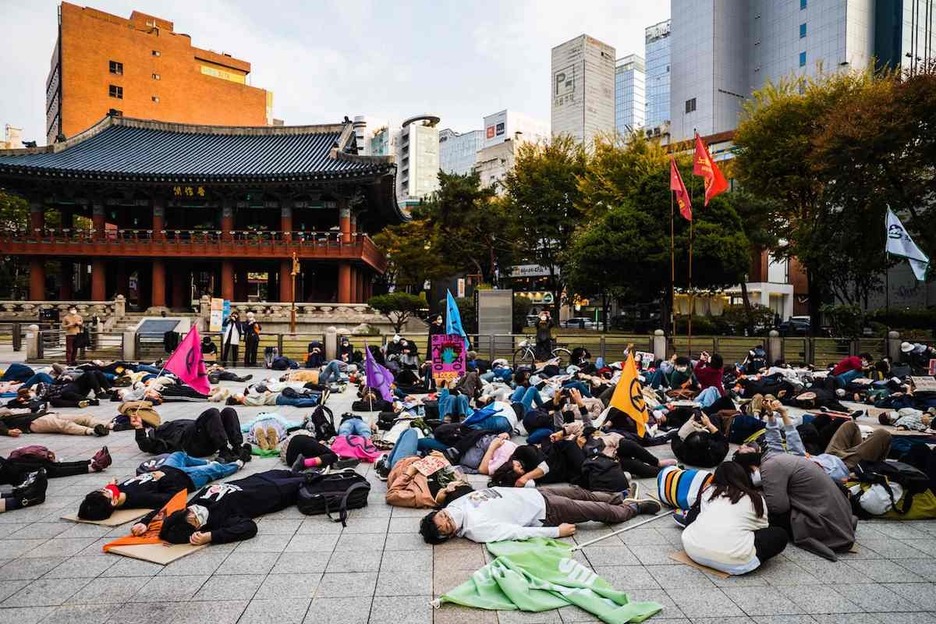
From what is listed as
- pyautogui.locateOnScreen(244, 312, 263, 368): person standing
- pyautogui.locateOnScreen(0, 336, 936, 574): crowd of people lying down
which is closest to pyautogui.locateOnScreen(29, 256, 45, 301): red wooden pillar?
pyautogui.locateOnScreen(244, 312, 263, 368): person standing

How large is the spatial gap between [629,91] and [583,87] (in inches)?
1302

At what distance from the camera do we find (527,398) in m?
10.8

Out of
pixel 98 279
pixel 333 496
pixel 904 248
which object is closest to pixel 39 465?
pixel 333 496

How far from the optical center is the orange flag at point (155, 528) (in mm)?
5168

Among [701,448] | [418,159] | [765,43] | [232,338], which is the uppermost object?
[765,43]

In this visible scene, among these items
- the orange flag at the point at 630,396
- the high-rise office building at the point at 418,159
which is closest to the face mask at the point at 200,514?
the orange flag at the point at 630,396

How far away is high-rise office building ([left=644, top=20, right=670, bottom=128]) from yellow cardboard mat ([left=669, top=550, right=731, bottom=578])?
96.6 meters

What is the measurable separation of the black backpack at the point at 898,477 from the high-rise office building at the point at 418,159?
272ft

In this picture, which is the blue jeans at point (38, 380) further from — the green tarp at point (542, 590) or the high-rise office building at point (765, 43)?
the high-rise office building at point (765, 43)

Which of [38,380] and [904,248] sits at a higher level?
[904,248]

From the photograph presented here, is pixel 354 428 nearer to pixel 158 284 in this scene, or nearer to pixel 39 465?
pixel 39 465

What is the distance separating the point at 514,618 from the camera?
405 cm

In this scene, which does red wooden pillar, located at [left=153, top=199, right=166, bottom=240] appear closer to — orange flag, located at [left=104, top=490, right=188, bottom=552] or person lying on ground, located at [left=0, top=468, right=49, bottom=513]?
person lying on ground, located at [left=0, top=468, right=49, bottom=513]

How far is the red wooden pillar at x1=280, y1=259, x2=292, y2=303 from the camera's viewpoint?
3356 centimetres
